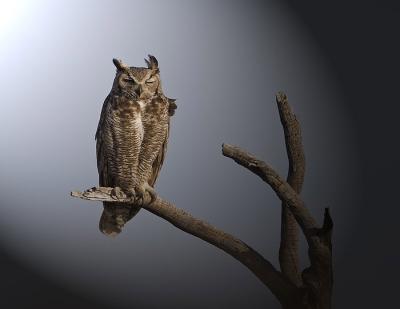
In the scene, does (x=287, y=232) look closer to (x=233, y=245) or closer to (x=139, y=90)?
(x=233, y=245)

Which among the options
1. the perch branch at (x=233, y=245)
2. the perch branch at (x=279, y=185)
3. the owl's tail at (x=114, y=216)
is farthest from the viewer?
the owl's tail at (x=114, y=216)

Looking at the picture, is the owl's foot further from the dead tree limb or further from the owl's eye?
the owl's eye

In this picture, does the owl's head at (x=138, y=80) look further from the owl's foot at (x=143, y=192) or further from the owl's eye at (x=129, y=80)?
the owl's foot at (x=143, y=192)

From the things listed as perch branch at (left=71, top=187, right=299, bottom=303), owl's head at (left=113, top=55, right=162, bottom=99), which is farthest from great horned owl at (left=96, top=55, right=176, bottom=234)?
perch branch at (left=71, top=187, right=299, bottom=303)

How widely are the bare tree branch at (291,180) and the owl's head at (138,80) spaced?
437 mm

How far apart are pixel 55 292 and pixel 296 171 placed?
177 cm

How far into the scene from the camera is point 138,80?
8.13 feet

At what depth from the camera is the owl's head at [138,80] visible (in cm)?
248

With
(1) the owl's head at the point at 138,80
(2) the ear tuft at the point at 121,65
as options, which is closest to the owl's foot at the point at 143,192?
(1) the owl's head at the point at 138,80

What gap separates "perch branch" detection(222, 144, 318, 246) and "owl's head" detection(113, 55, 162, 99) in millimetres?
382

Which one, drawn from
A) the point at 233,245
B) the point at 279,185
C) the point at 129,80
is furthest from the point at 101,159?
the point at 279,185

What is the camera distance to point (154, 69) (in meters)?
2.52

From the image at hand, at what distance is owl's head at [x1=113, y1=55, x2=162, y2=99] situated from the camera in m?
2.48

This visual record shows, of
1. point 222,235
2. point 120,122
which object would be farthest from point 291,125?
point 120,122
